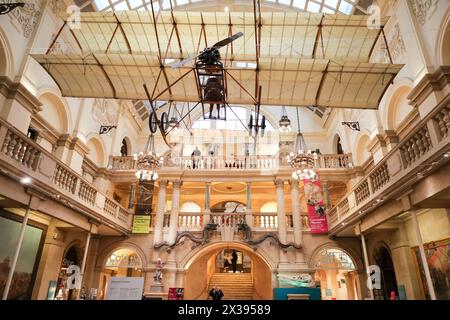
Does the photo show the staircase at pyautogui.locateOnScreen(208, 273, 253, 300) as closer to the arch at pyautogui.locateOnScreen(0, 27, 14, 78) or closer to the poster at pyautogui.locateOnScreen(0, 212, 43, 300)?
the poster at pyautogui.locateOnScreen(0, 212, 43, 300)

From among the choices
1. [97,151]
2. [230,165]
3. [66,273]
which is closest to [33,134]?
[97,151]

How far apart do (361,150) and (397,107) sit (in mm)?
3816

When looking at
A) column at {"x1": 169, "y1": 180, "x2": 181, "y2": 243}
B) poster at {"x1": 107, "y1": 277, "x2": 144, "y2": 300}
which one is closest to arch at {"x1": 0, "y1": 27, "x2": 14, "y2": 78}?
poster at {"x1": 107, "y1": 277, "x2": 144, "y2": 300}

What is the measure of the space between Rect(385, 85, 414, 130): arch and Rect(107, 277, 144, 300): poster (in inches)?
422

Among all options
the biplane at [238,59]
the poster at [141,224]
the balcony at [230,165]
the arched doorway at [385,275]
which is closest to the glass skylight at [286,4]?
the biplane at [238,59]

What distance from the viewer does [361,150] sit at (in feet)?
46.8

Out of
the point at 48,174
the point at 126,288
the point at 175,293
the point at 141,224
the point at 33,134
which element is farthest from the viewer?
the point at 141,224

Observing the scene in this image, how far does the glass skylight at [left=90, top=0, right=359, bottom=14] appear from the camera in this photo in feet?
43.4

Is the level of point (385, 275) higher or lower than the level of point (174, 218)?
lower

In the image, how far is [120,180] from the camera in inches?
615

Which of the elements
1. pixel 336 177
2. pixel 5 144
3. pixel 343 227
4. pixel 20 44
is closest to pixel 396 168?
pixel 343 227

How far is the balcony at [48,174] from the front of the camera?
6.75m

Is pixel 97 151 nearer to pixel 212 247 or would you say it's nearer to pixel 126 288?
pixel 212 247
